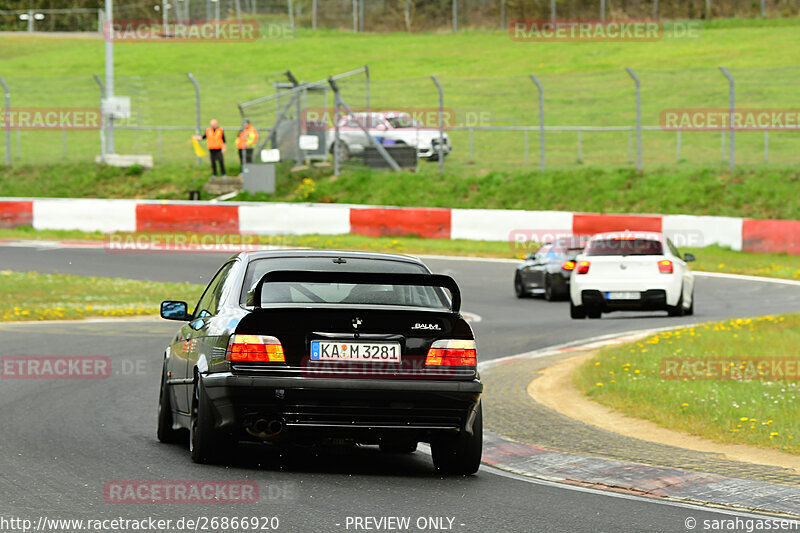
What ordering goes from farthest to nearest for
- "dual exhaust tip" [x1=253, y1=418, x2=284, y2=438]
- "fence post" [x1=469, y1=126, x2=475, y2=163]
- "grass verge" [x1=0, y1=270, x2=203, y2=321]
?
"fence post" [x1=469, y1=126, x2=475, y2=163], "grass verge" [x1=0, y1=270, x2=203, y2=321], "dual exhaust tip" [x1=253, y1=418, x2=284, y2=438]

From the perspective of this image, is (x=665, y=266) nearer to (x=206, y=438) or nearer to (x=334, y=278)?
(x=334, y=278)

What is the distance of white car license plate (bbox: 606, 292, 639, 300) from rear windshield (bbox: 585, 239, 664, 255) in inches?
22.5

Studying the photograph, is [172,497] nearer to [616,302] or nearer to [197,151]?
[616,302]

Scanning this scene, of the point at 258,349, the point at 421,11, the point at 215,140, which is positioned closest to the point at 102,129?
the point at 215,140

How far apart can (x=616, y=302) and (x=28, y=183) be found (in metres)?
25.4

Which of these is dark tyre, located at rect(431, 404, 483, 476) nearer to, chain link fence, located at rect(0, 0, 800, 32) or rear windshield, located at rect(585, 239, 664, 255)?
rear windshield, located at rect(585, 239, 664, 255)

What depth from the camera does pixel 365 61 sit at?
2603 inches

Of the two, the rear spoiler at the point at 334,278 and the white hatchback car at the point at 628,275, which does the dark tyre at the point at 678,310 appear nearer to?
the white hatchback car at the point at 628,275

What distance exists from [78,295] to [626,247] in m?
8.83

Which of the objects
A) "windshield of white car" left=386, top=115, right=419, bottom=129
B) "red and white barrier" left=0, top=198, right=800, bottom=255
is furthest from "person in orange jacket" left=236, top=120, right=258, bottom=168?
"red and white barrier" left=0, top=198, right=800, bottom=255

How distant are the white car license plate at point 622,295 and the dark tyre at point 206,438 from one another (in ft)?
38.6

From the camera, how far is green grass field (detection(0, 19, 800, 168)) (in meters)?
40.0

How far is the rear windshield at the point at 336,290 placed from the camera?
8.38m

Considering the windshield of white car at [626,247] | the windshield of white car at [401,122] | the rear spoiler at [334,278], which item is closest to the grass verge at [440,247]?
the windshield of white car at [626,247]
